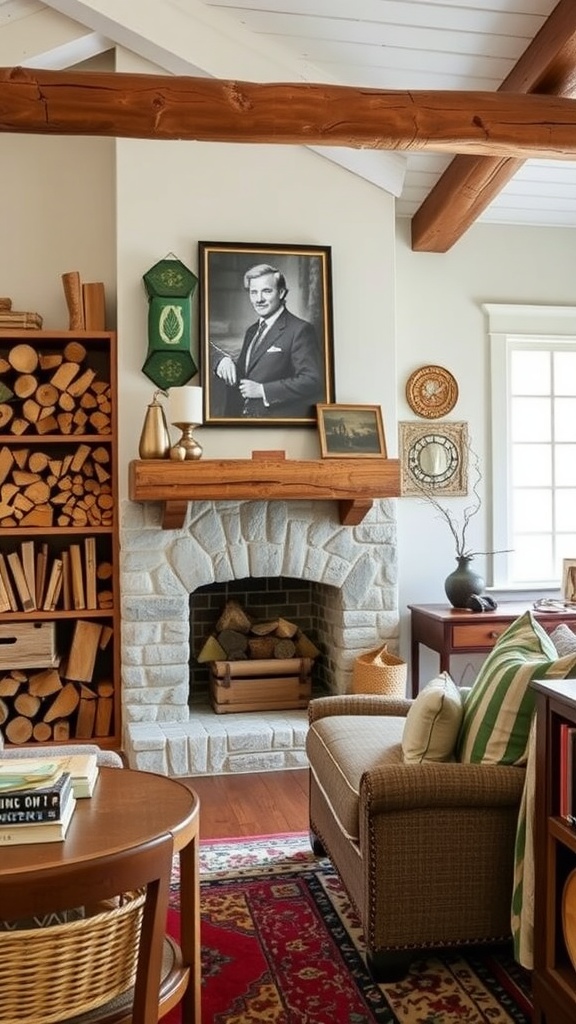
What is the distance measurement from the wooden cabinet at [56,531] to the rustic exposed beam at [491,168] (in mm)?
1831

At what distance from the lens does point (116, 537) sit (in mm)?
4430

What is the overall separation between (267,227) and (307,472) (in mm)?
1271

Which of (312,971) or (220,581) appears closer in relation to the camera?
(312,971)

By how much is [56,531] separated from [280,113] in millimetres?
2181

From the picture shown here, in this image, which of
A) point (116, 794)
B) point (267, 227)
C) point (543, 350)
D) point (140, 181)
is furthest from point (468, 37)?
point (116, 794)

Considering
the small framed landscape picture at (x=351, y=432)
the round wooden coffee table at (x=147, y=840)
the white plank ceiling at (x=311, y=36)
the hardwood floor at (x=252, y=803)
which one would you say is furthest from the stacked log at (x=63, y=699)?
the white plank ceiling at (x=311, y=36)

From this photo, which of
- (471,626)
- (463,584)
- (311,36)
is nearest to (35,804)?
(471,626)

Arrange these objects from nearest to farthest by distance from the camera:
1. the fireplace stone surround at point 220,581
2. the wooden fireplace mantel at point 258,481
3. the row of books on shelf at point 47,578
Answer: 1. the wooden fireplace mantel at point 258,481
2. the fireplace stone surround at point 220,581
3. the row of books on shelf at point 47,578

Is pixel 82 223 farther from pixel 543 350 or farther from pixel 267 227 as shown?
pixel 543 350

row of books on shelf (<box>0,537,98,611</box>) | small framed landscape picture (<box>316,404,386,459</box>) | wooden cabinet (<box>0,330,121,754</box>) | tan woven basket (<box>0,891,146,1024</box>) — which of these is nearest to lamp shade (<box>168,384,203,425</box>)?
wooden cabinet (<box>0,330,121,754</box>)

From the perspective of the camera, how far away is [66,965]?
1.62 m

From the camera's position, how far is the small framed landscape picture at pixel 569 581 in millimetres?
4859

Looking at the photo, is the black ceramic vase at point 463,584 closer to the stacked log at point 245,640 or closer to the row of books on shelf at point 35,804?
the stacked log at point 245,640

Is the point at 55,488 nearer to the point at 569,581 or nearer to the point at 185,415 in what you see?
the point at 185,415
